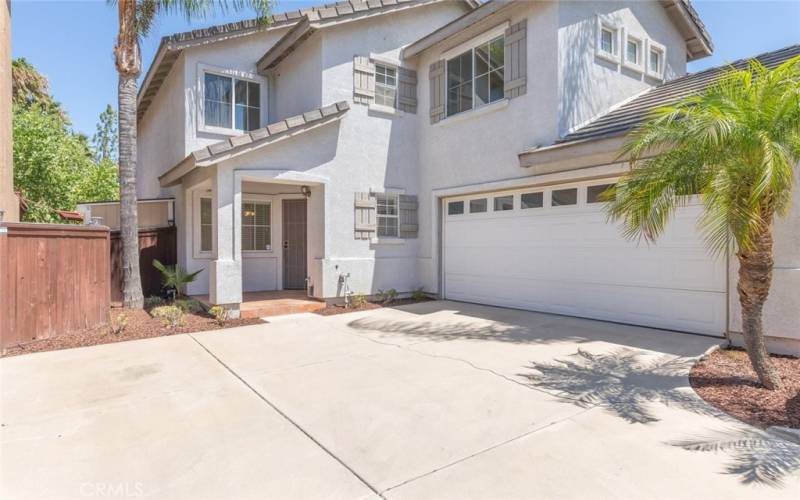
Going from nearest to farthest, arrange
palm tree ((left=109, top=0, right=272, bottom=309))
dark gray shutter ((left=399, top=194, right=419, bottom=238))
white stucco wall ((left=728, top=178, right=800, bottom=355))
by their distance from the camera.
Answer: white stucco wall ((left=728, top=178, right=800, bottom=355)), palm tree ((left=109, top=0, right=272, bottom=309)), dark gray shutter ((left=399, top=194, right=419, bottom=238))

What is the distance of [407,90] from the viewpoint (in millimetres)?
11641

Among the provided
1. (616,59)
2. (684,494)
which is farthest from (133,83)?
(684,494)

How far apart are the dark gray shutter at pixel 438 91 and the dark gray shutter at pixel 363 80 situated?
5.15ft

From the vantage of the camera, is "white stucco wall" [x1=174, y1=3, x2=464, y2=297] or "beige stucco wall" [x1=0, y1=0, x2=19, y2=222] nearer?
"beige stucco wall" [x1=0, y1=0, x2=19, y2=222]

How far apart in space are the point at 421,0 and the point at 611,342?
9.90m

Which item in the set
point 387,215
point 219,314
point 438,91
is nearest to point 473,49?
point 438,91

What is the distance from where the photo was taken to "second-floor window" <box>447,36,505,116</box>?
9992 millimetres

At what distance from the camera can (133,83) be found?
9.37m

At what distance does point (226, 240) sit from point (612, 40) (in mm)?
9558

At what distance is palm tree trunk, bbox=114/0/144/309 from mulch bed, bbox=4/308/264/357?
0.66 metres

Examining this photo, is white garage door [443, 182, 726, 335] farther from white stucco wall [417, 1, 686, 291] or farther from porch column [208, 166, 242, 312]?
porch column [208, 166, 242, 312]

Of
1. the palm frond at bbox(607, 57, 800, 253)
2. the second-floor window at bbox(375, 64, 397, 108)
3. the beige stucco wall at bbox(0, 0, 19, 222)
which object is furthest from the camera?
the second-floor window at bbox(375, 64, 397, 108)

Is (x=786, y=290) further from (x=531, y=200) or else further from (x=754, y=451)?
(x=531, y=200)

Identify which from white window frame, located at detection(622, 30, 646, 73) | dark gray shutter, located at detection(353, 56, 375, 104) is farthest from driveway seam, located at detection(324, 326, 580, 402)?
white window frame, located at detection(622, 30, 646, 73)
